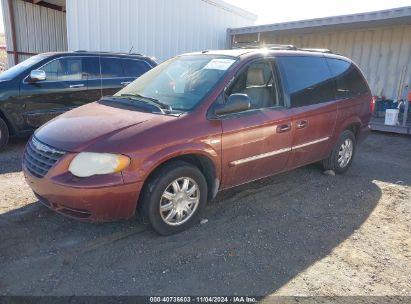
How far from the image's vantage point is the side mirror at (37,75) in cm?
636

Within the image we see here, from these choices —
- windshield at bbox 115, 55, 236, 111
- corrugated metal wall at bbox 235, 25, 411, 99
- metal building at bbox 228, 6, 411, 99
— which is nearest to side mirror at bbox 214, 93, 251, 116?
windshield at bbox 115, 55, 236, 111

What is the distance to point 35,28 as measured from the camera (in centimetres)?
1318

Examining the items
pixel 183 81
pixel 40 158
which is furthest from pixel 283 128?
pixel 40 158

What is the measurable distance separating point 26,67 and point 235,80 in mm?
4542

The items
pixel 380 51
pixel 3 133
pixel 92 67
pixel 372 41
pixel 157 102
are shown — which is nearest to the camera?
pixel 157 102

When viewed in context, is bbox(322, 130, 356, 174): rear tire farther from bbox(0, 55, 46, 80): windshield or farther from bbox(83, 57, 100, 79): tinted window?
bbox(0, 55, 46, 80): windshield

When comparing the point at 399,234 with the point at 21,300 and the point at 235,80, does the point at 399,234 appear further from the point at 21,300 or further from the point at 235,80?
the point at 21,300

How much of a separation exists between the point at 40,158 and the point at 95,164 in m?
0.65

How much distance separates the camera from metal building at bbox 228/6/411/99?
9789 mm

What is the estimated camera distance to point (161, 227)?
345 centimetres

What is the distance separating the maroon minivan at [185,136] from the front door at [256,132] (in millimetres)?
12

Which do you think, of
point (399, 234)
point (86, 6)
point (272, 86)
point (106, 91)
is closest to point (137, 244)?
point (272, 86)

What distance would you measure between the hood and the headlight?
0.10 metres

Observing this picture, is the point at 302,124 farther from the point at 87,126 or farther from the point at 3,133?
the point at 3,133
